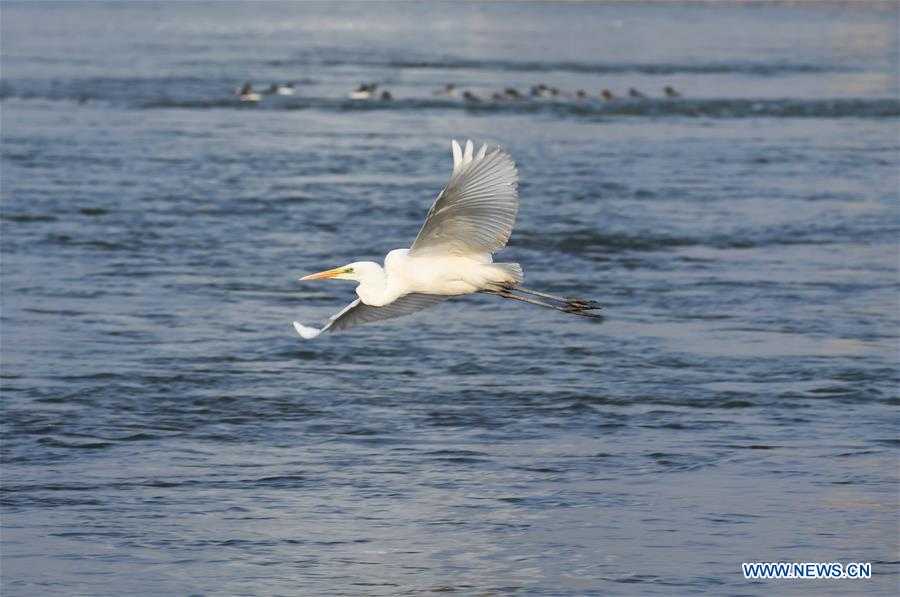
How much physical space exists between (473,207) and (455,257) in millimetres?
727

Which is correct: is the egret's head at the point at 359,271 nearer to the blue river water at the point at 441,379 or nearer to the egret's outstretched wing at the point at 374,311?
the egret's outstretched wing at the point at 374,311

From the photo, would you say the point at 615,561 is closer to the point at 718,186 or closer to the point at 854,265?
the point at 854,265

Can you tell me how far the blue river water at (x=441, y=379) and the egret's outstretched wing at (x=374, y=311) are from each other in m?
1.35

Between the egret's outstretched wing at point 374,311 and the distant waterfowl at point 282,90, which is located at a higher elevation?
the egret's outstretched wing at point 374,311

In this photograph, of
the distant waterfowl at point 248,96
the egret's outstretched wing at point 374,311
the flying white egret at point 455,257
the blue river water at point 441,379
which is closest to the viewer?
the flying white egret at point 455,257

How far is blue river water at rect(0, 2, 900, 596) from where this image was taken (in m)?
11.2

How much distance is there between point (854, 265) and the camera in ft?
72.2

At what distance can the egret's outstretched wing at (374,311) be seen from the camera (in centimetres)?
1199

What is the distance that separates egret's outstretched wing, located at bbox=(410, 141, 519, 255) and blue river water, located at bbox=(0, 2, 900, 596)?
2109mm

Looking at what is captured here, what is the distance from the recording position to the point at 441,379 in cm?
1606

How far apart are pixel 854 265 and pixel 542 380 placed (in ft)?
25.1

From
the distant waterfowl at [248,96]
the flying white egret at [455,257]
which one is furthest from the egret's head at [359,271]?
the distant waterfowl at [248,96]

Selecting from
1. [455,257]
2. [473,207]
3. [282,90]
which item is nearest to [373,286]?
[455,257]

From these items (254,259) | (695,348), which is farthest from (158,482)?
(254,259)
